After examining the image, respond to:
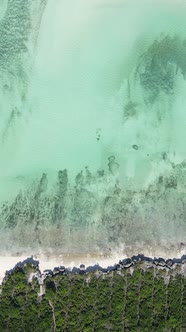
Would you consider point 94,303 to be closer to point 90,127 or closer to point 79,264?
point 79,264

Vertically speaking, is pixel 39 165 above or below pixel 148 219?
above

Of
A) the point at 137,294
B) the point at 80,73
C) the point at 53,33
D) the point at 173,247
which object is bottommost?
the point at 137,294

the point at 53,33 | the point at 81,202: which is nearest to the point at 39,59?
the point at 53,33

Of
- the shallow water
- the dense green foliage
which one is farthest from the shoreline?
the shallow water

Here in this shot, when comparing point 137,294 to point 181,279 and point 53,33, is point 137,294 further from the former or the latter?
point 53,33

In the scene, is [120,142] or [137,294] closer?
[137,294]

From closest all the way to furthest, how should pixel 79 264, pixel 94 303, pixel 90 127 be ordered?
1. pixel 94 303
2. pixel 79 264
3. pixel 90 127

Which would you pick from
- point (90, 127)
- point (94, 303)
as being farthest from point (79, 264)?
point (90, 127)

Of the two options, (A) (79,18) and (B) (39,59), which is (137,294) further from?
(A) (79,18)
